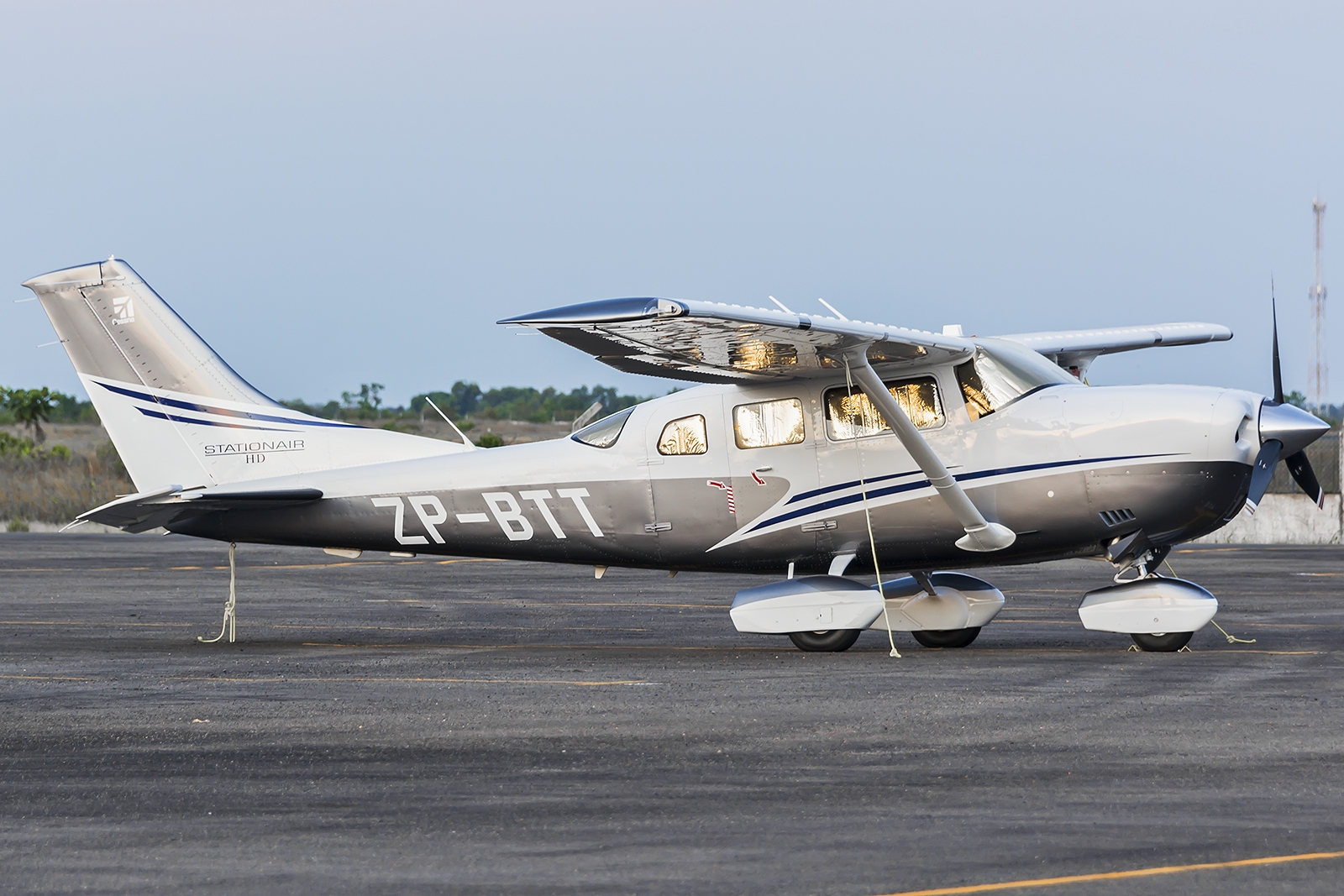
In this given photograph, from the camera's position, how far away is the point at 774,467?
1294 centimetres

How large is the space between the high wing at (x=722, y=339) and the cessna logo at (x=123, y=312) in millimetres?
5802

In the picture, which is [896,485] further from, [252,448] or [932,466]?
[252,448]

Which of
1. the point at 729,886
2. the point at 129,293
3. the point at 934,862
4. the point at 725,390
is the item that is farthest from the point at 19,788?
the point at 129,293

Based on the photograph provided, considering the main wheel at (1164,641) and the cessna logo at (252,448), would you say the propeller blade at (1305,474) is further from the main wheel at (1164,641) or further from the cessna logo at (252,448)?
the cessna logo at (252,448)

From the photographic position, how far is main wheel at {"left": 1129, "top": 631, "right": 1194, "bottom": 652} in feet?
39.2

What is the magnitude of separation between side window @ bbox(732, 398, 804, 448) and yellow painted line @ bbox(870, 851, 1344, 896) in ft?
25.3

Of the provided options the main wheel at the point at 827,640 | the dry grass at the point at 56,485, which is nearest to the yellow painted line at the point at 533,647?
the main wheel at the point at 827,640

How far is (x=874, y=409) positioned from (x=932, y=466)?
0.88 meters

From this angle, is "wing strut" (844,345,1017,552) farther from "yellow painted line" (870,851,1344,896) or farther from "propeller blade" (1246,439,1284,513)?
"yellow painted line" (870,851,1344,896)

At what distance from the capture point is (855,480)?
12.7 m

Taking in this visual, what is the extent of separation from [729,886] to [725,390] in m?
8.29

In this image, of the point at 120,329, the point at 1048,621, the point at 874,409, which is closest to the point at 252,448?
the point at 120,329

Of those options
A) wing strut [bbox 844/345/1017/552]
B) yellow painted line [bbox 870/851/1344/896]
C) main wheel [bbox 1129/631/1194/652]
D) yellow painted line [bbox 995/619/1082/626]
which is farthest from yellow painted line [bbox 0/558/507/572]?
yellow painted line [bbox 870/851/1344/896]

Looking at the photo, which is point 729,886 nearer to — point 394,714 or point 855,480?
point 394,714
